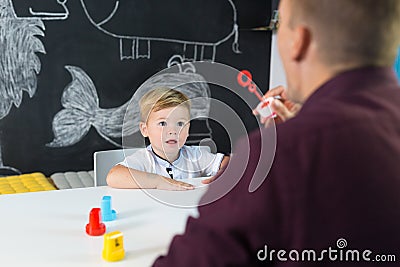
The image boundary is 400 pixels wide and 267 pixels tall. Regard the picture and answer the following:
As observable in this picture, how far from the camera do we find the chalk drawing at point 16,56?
267 cm

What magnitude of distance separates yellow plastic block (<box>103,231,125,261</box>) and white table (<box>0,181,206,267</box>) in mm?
13

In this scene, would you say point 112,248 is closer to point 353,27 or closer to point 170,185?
point 170,185

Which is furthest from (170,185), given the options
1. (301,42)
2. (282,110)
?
(301,42)

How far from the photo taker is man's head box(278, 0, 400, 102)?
518mm

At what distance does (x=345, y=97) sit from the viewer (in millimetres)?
525

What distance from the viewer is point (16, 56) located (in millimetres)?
2713

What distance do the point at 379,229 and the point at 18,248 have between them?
0.77 m

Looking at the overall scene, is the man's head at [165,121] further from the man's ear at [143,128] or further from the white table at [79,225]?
the white table at [79,225]

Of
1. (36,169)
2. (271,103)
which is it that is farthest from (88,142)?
(271,103)

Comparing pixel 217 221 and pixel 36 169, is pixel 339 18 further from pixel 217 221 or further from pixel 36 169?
pixel 36 169

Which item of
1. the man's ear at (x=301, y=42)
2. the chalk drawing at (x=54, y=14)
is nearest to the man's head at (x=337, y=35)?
the man's ear at (x=301, y=42)

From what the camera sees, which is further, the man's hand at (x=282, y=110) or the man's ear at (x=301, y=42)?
the man's hand at (x=282, y=110)

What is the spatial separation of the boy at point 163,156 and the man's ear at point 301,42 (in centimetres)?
96

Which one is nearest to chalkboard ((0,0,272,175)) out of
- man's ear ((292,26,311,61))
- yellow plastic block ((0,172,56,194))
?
yellow plastic block ((0,172,56,194))
